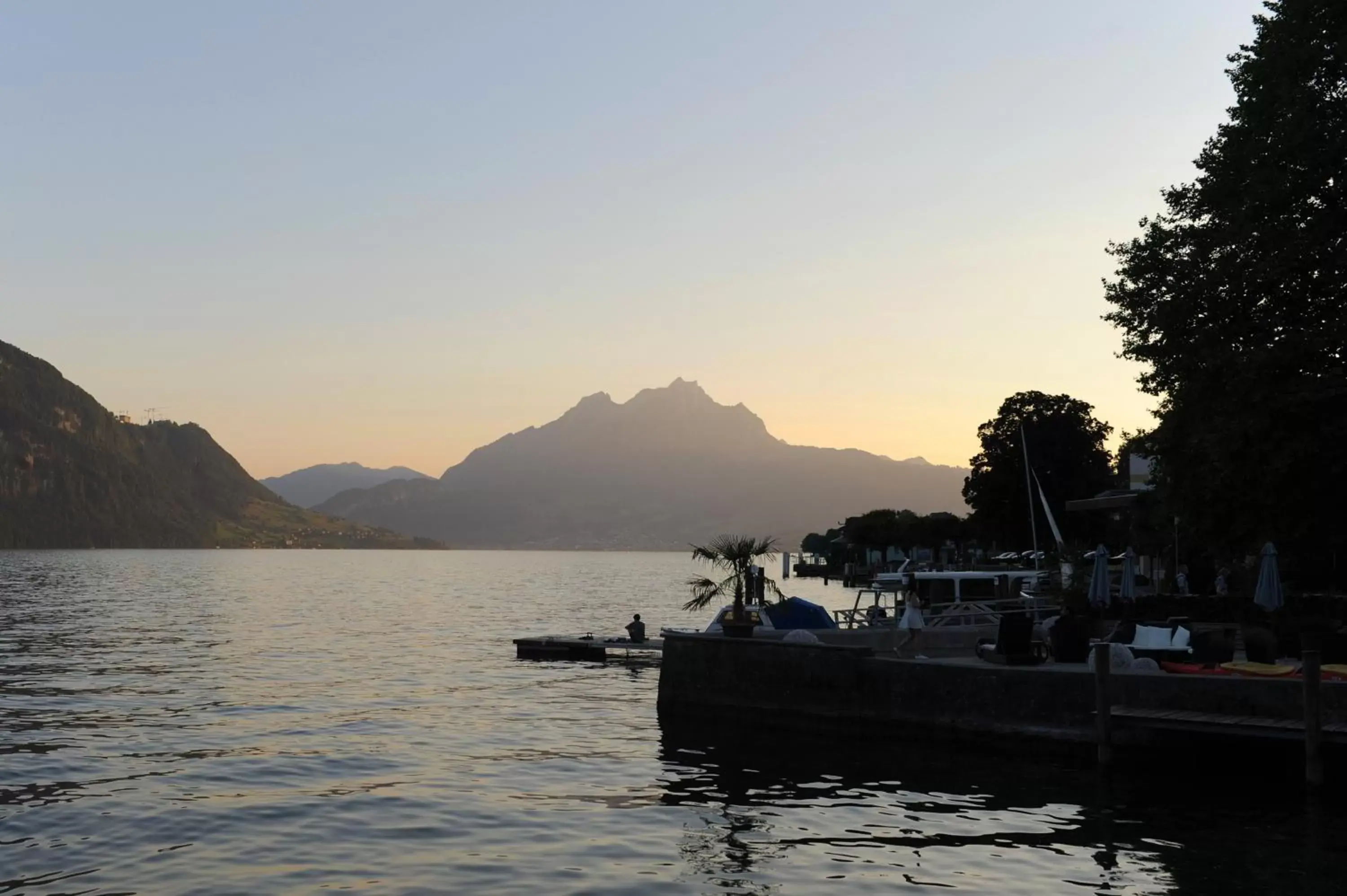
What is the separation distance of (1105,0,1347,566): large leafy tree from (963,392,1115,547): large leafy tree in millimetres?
61690

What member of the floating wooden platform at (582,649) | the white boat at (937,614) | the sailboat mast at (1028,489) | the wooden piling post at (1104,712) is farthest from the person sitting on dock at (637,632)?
the sailboat mast at (1028,489)

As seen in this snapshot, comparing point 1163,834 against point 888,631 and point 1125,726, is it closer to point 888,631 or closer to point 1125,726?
point 1125,726

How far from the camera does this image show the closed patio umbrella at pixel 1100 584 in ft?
116

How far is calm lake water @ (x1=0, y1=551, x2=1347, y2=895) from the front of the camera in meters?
15.0

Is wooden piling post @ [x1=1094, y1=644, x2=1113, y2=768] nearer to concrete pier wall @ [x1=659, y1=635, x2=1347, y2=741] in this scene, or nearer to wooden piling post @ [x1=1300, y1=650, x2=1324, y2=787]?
concrete pier wall @ [x1=659, y1=635, x2=1347, y2=741]

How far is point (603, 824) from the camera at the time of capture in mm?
17953

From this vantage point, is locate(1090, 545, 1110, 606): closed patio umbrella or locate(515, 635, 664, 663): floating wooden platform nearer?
locate(1090, 545, 1110, 606): closed patio umbrella

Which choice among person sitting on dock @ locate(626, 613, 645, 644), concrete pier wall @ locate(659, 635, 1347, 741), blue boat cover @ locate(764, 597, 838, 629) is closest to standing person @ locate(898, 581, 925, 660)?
concrete pier wall @ locate(659, 635, 1347, 741)

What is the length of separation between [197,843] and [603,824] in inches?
211

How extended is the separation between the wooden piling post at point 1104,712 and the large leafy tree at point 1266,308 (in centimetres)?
Answer: 946

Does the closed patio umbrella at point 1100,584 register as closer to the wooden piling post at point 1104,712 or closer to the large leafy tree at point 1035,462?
the wooden piling post at point 1104,712

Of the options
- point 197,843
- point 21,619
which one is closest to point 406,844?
point 197,843

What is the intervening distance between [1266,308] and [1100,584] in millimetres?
8886

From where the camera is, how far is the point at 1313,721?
1892cm
